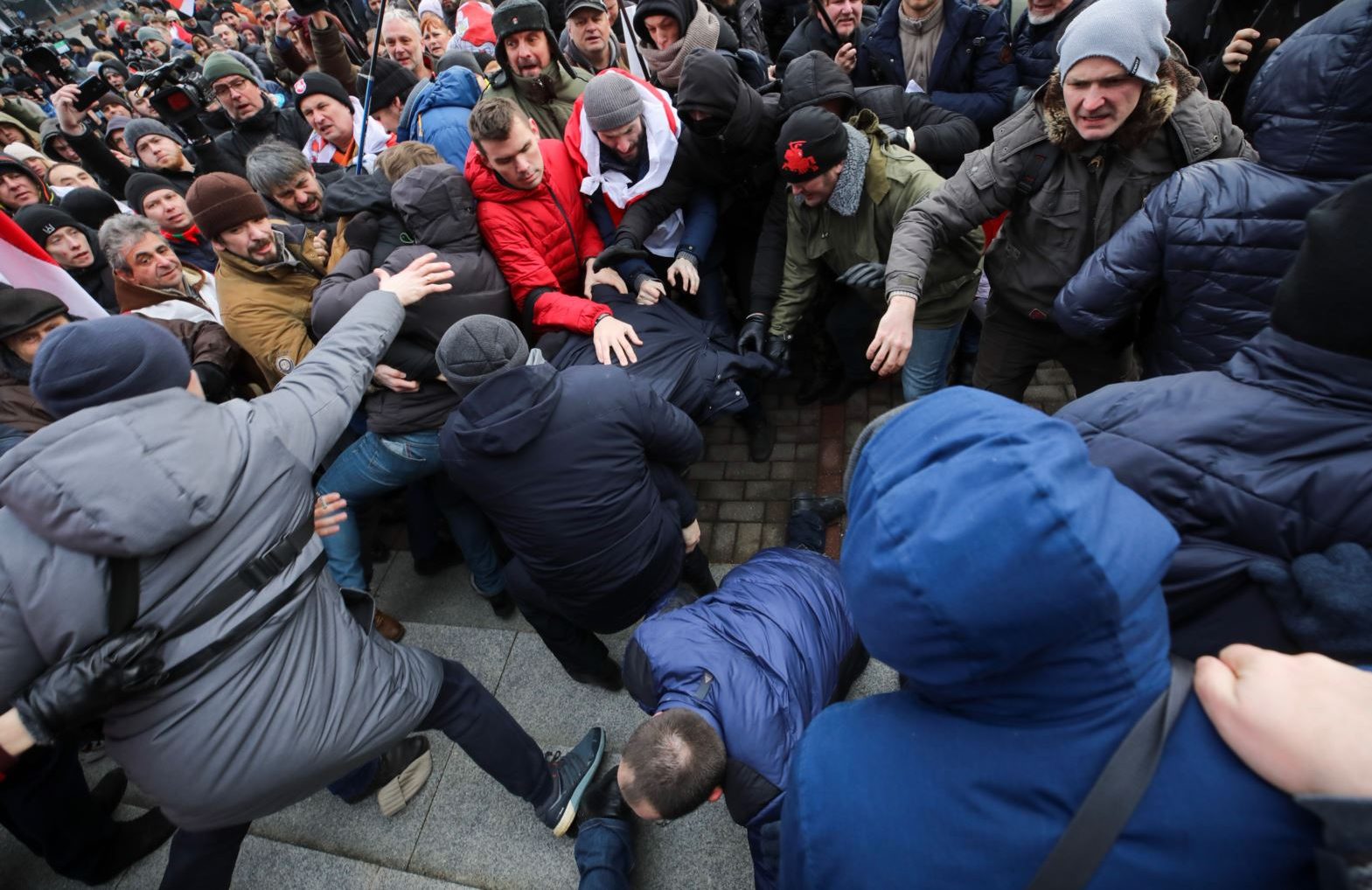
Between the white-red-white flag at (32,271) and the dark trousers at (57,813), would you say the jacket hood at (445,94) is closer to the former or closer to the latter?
the white-red-white flag at (32,271)

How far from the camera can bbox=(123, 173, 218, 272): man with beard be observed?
4.16 m

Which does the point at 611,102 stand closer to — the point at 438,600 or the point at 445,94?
the point at 445,94

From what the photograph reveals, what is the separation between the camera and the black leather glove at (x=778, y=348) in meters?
3.56

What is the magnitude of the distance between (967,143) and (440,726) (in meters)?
3.80

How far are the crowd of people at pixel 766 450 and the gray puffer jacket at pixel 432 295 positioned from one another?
0.03m

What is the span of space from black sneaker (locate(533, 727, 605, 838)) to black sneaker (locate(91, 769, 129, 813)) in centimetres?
214

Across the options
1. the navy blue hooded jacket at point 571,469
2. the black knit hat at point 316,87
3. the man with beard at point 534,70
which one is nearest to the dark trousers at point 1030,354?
the navy blue hooded jacket at point 571,469

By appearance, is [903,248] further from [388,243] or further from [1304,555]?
[388,243]

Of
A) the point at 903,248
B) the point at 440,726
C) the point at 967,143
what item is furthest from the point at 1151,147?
the point at 440,726

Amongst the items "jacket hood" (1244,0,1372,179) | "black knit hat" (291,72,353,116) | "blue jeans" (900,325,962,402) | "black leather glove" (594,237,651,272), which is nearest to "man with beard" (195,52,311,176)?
"black knit hat" (291,72,353,116)

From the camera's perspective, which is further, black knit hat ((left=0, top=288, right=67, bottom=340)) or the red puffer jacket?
the red puffer jacket

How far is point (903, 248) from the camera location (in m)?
2.57

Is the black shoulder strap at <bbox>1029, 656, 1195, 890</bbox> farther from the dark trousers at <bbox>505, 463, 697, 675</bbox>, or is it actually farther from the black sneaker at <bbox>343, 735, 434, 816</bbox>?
the black sneaker at <bbox>343, 735, 434, 816</bbox>

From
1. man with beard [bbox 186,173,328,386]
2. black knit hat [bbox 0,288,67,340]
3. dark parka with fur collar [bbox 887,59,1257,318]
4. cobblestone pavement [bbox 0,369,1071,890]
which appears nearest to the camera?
dark parka with fur collar [bbox 887,59,1257,318]
